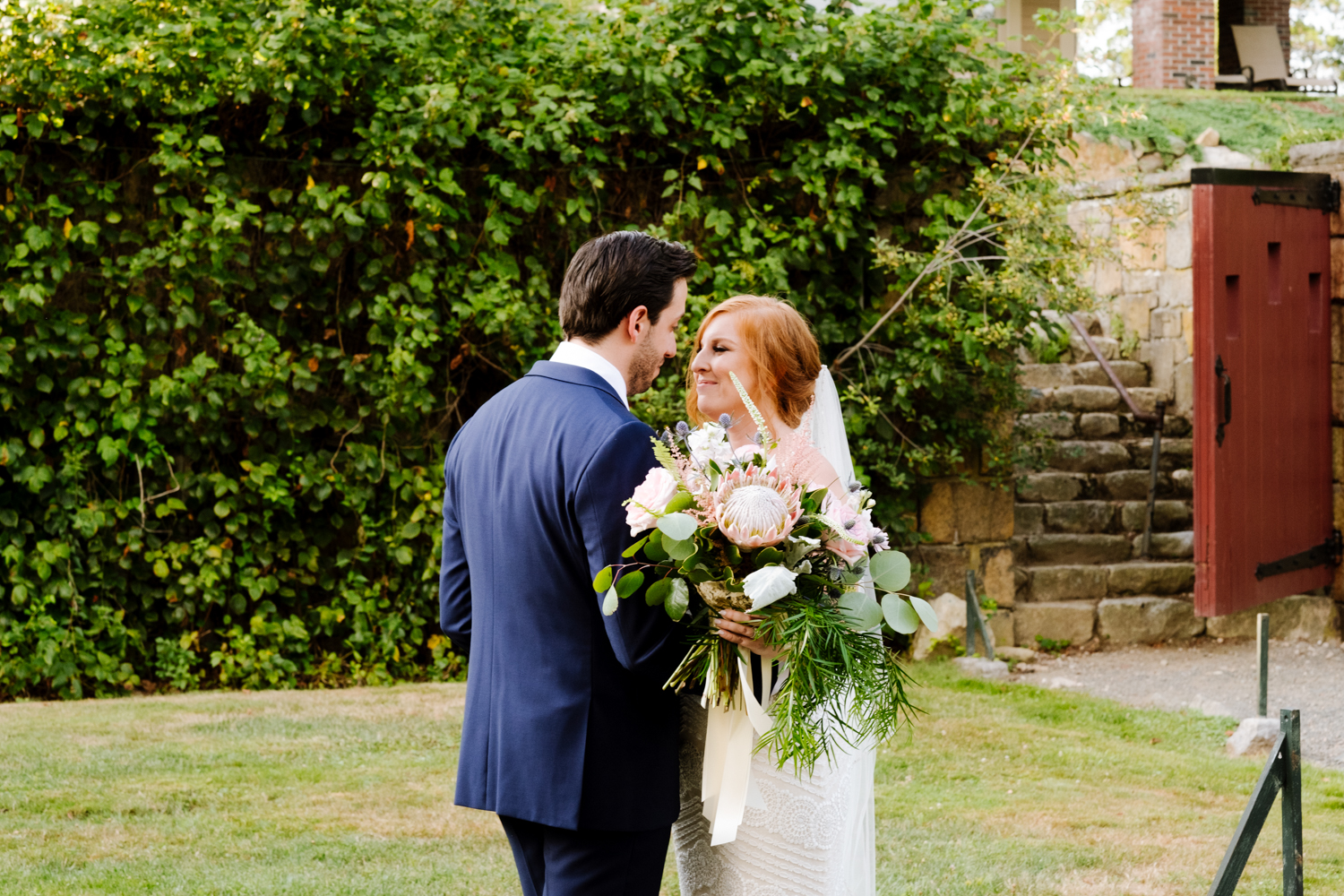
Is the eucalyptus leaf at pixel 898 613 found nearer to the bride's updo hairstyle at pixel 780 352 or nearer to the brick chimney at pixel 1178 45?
the bride's updo hairstyle at pixel 780 352

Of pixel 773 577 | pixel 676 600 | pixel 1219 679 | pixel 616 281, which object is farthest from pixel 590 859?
pixel 1219 679

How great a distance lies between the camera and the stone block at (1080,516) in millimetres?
8031

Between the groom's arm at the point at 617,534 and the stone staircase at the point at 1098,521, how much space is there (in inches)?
226

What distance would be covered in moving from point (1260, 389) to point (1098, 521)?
1486 mm

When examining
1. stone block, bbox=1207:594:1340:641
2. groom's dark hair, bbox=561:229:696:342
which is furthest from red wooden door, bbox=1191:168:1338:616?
groom's dark hair, bbox=561:229:696:342

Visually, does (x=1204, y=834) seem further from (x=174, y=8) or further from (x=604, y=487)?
(x=174, y=8)

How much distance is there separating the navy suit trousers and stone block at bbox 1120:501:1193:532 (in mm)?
6802

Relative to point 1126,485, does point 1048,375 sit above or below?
above

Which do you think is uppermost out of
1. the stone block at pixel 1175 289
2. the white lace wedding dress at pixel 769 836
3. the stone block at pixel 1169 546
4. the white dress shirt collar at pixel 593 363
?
the stone block at pixel 1175 289

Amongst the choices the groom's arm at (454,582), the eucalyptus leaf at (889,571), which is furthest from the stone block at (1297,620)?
the groom's arm at (454,582)

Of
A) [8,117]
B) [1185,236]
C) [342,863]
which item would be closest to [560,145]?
[8,117]

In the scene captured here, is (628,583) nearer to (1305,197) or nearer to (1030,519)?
(1030,519)

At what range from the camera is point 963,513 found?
7.13 m

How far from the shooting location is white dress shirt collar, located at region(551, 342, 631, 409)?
6.89 feet
